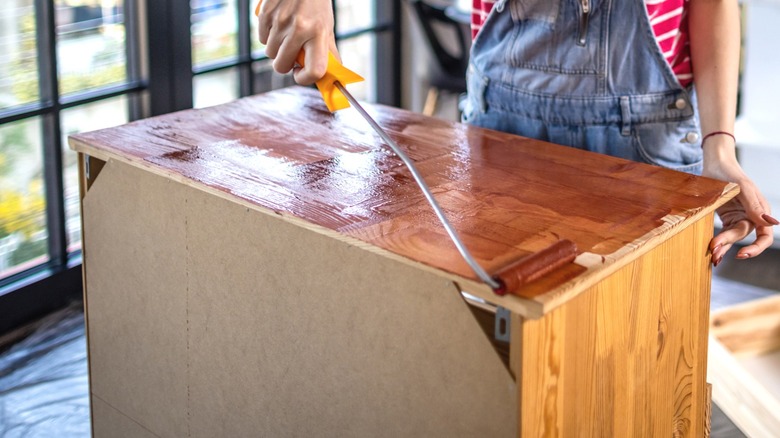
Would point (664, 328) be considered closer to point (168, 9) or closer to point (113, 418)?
point (113, 418)

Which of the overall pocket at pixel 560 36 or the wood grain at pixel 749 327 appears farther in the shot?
the wood grain at pixel 749 327

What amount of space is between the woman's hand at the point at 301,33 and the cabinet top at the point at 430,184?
17cm

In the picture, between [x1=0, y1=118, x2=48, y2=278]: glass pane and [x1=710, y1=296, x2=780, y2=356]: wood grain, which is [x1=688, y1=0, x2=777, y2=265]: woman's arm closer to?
[x1=710, y1=296, x2=780, y2=356]: wood grain

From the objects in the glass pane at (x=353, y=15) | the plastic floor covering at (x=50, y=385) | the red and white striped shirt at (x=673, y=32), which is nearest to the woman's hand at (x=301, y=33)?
the red and white striped shirt at (x=673, y=32)

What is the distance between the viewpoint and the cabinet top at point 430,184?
3.91 ft

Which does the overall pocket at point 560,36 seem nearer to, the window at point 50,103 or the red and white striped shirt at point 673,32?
the red and white striped shirt at point 673,32

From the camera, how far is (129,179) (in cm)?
161

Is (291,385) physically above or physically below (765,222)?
below

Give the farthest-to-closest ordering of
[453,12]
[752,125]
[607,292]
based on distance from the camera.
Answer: [453,12], [752,125], [607,292]

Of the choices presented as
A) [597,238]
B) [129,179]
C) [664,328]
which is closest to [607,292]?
[597,238]

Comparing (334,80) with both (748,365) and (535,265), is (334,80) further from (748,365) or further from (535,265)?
(748,365)

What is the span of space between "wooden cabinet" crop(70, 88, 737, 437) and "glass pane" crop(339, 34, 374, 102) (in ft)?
7.23

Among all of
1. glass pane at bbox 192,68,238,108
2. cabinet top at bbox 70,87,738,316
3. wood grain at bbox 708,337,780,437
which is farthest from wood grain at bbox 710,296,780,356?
glass pane at bbox 192,68,238,108

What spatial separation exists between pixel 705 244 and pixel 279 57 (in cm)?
67
